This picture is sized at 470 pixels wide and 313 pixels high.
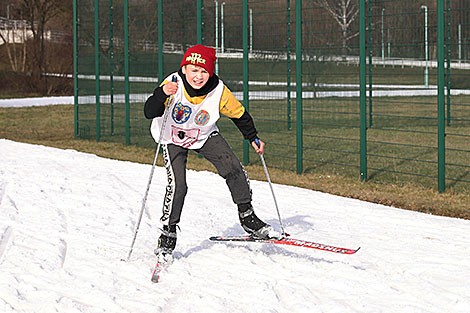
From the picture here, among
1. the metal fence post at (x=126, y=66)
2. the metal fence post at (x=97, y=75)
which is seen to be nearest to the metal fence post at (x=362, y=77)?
the metal fence post at (x=126, y=66)

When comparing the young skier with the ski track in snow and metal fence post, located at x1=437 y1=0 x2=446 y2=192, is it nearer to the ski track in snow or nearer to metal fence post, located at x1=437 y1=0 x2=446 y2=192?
the ski track in snow

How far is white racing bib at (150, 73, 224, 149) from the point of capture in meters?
5.66

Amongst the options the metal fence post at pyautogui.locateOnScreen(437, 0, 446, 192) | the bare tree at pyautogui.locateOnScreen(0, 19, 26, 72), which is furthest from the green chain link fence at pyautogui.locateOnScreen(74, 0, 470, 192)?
the bare tree at pyautogui.locateOnScreen(0, 19, 26, 72)

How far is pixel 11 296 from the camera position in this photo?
16.1 ft

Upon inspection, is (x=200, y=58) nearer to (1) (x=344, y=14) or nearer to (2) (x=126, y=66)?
(1) (x=344, y=14)

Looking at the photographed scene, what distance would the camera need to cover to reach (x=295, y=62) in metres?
14.8

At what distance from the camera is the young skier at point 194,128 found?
5527mm

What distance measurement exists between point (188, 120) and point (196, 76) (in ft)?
1.27

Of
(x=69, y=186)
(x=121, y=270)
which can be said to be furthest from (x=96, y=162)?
(x=121, y=270)

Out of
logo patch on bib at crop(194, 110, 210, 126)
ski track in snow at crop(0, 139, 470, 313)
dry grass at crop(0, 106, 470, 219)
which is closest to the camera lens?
ski track in snow at crop(0, 139, 470, 313)

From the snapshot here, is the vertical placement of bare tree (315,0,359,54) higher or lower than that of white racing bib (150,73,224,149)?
higher

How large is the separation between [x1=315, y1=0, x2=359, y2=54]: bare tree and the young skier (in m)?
6.88

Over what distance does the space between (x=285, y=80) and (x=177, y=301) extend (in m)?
11.2

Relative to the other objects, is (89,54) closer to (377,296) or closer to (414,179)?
(414,179)
